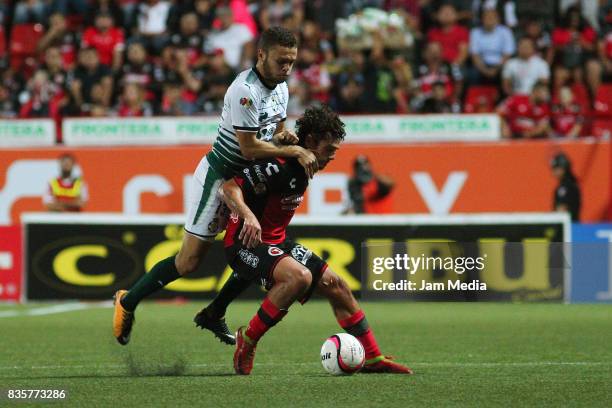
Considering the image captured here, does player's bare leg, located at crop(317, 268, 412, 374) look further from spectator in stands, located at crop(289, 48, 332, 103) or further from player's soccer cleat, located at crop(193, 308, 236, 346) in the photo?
spectator in stands, located at crop(289, 48, 332, 103)

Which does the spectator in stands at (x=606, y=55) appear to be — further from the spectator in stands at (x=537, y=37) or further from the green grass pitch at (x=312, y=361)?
the green grass pitch at (x=312, y=361)

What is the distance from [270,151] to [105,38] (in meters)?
12.7

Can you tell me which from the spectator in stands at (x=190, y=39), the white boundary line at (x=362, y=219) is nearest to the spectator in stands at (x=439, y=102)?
the white boundary line at (x=362, y=219)

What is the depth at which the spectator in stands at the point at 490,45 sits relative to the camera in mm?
18016

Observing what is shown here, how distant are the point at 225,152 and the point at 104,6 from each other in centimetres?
1268

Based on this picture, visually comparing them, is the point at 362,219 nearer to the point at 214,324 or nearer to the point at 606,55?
the point at 606,55

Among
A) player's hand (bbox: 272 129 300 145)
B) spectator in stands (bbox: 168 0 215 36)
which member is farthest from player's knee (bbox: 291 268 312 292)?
spectator in stands (bbox: 168 0 215 36)

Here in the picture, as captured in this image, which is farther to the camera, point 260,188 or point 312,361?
point 312,361

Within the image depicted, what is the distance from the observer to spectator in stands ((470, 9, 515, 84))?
709 inches

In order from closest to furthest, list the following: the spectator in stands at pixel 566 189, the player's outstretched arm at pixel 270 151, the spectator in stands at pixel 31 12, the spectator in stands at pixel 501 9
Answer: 1. the player's outstretched arm at pixel 270 151
2. the spectator in stands at pixel 566 189
3. the spectator in stands at pixel 501 9
4. the spectator in stands at pixel 31 12

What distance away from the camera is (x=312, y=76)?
18062mm

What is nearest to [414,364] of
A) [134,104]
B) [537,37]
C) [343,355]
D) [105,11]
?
[343,355]

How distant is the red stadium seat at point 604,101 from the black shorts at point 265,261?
10.2m

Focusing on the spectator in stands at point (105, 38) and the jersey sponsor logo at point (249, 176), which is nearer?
the jersey sponsor logo at point (249, 176)
